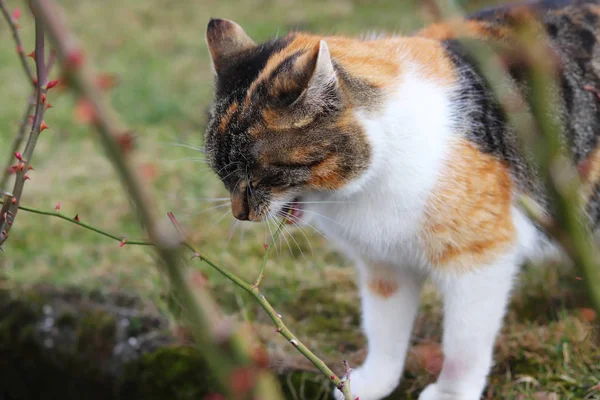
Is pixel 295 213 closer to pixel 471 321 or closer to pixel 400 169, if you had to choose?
pixel 400 169

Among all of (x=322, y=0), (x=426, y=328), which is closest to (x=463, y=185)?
(x=426, y=328)

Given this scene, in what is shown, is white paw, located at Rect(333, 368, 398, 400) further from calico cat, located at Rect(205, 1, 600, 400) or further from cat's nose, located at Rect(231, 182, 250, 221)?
cat's nose, located at Rect(231, 182, 250, 221)

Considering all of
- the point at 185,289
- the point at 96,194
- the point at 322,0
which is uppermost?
the point at 322,0

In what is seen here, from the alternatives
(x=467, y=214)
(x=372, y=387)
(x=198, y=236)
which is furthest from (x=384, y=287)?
(x=198, y=236)

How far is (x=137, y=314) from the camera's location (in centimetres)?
264

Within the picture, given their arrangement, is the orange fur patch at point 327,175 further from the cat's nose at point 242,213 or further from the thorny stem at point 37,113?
the thorny stem at point 37,113

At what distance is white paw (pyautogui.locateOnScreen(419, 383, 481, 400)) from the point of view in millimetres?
1979

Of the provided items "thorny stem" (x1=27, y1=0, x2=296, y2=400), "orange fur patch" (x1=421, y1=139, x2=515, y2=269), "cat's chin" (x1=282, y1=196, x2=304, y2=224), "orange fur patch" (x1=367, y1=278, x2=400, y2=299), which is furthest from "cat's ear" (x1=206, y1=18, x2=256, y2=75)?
"thorny stem" (x1=27, y1=0, x2=296, y2=400)

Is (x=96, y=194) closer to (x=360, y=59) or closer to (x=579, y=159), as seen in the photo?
(x=360, y=59)

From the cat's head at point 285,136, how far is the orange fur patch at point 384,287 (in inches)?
19.6

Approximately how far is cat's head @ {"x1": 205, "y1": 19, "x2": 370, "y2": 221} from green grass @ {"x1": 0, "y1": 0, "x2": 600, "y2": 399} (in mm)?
195

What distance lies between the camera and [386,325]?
7.10 ft

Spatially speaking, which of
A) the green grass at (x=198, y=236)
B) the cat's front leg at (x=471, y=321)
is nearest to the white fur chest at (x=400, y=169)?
the cat's front leg at (x=471, y=321)

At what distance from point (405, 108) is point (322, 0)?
5.40 metres
